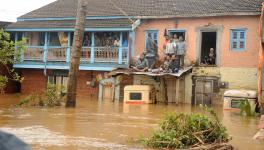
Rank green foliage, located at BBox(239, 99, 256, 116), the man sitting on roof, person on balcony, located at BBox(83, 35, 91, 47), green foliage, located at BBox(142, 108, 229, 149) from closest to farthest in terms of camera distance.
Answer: green foliage, located at BBox(142, 108, 229, 149), green foliage, located at BBox(239, 99, 256, 116), the man sitting on roof, person on balcony, located at BBox(83, 35, 91, 47)

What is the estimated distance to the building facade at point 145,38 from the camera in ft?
71.6

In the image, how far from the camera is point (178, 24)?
918 inches

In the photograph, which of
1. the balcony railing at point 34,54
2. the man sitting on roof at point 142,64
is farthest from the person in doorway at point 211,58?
the balcony railing at point 34,54

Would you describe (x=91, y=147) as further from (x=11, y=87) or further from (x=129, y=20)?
(x=11, y=87)

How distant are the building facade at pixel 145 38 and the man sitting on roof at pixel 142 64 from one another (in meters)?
1.00

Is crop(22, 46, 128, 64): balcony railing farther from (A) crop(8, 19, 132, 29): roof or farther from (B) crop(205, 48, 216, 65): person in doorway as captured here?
(B) crop(205, 48, 216, 65): person in doorway

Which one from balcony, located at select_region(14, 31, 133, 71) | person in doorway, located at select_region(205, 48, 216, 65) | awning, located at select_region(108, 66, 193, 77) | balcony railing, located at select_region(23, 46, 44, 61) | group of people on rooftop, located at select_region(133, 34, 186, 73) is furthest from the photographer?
balcony railing, located at select_region(23, 46, 44, 61)

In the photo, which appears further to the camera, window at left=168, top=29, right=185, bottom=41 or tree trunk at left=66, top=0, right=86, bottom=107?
window at left=168, top=29, right=185, bottom=41

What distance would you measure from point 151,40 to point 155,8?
6.73 ft

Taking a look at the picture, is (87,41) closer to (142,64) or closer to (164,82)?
(142,64)

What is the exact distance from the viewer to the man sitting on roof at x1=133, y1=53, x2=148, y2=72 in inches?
901

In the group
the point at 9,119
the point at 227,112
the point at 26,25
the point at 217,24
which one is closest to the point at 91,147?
the point at 9,119

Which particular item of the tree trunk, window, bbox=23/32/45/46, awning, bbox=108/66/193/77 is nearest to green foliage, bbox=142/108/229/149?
the tree trunk

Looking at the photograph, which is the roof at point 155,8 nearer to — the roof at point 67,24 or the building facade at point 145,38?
the building facade at point 145,38
